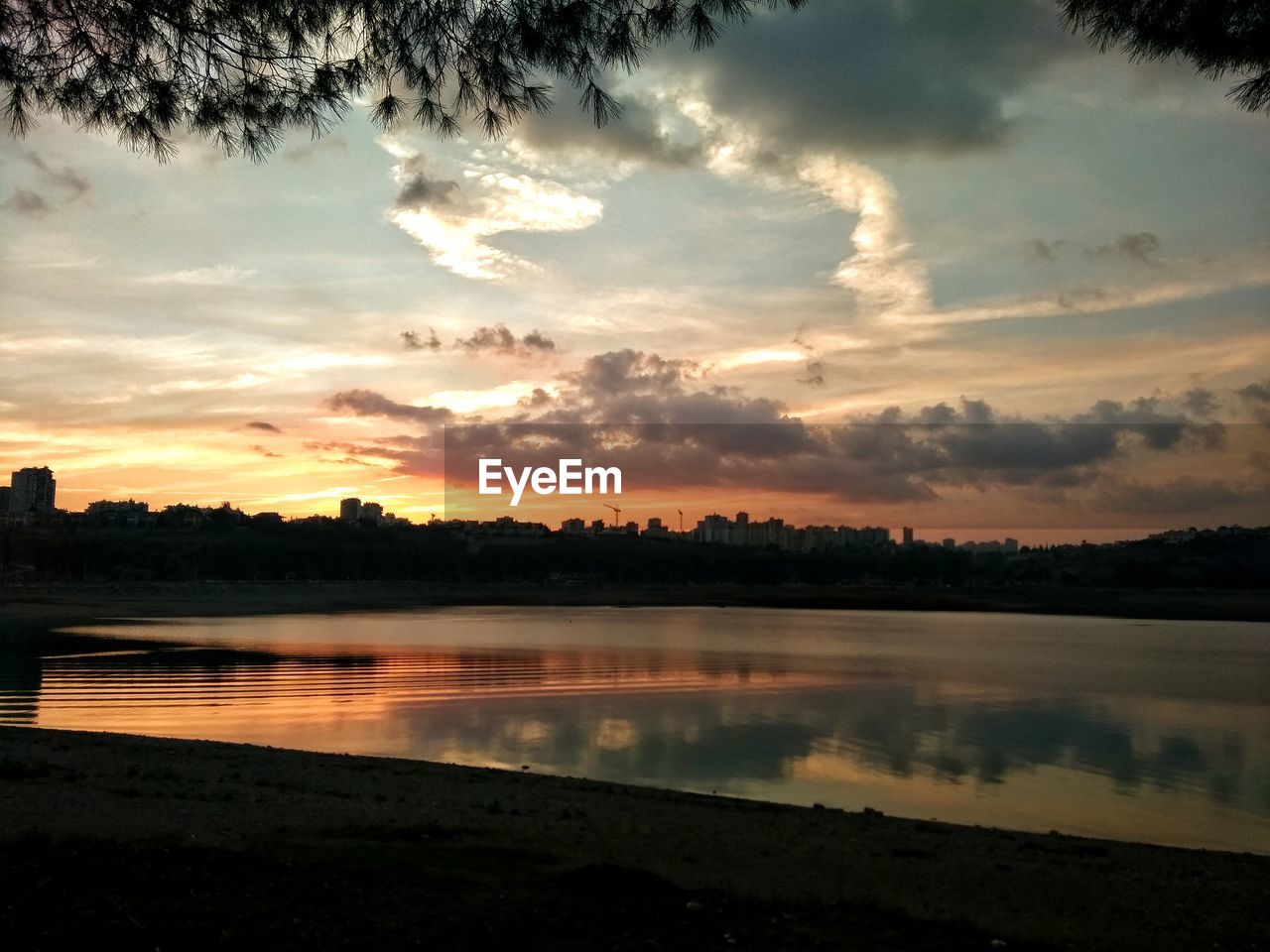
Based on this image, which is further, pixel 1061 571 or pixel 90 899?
pixel 1061 571

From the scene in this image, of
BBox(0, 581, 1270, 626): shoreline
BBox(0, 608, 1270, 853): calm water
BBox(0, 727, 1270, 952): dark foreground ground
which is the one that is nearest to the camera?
BBox(0, 727, 1270, 952): dark foreground ground

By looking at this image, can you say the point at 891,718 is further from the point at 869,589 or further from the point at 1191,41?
the point at 869,589

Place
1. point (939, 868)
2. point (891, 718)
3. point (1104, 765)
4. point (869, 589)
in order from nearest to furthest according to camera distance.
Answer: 1. point (939, 868)
2. point (1104, 765)
3. point (891, 718)
4. point (869, 589)

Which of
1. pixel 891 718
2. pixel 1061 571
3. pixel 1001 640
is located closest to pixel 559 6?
pixel 891 718

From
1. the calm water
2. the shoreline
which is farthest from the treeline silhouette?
the calm water

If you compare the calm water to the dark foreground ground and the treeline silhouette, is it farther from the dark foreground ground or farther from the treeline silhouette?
the treeline silhouette

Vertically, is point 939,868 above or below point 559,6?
below

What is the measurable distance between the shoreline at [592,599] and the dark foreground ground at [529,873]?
5751cm

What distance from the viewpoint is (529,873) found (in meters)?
6.86

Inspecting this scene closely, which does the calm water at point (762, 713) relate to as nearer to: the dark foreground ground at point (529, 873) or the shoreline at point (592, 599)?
the dark foreground ground at point (529, 873)

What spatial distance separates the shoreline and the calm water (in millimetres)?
29419

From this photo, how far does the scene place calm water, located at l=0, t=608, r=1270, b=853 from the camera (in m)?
15.5

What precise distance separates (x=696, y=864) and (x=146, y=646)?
121ft

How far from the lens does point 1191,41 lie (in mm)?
6426
